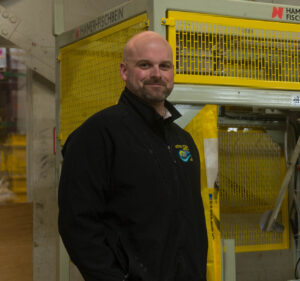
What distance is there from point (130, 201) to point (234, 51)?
1.18 meters

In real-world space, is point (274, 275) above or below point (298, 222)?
below

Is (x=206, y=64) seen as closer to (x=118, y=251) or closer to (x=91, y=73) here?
(x=91, y=73)

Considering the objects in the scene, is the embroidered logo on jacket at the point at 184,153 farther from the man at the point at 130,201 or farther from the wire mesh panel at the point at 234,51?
the wire mesh panel at the point at 234,51

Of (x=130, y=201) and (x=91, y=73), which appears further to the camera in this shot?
(x=91, y=73)

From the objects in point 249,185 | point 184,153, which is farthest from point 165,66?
point 249,185

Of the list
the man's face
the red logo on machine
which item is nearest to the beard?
the man's face

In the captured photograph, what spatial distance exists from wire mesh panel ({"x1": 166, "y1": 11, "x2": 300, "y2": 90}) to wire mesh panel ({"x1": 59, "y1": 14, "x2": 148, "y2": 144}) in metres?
0.22

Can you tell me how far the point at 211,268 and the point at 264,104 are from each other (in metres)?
0.84

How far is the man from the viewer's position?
1359mm

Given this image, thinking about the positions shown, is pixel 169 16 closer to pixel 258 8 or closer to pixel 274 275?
pixel 258 8

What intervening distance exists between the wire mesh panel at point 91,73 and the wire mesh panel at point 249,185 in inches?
45.9

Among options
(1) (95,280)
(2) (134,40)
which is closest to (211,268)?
(1) (95,280)

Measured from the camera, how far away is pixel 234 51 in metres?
2.28

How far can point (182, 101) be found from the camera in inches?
84.3
